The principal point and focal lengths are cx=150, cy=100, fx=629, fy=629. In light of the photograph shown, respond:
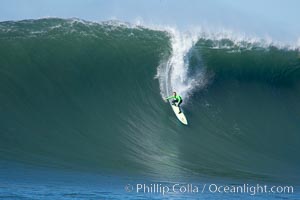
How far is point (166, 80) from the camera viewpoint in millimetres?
15555

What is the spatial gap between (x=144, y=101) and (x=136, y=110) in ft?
1.67

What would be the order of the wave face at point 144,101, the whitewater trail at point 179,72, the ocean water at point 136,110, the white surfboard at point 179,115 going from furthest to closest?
the whitewater trail at point 179,72
the white surfboard at point 179,115
the wave face at point 144,101
the ocean water at point 136,110

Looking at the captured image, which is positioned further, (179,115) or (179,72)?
(179,72)

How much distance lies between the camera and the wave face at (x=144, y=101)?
38.9ft

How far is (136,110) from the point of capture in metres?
14.4

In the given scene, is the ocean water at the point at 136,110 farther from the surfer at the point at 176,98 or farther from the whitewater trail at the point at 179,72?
the surfer at the point at 176,98

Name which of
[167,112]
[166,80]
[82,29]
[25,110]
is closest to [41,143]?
[25,110]

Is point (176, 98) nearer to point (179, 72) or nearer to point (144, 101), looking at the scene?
point (144, 101)

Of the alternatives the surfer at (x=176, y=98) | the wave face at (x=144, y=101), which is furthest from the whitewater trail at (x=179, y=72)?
the surfer at (x=176, y=98)

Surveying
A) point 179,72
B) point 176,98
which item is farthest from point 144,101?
point 179,72

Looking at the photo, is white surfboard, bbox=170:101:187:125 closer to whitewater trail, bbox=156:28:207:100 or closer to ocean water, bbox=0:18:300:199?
ocean water, bbox=0:18:300:199

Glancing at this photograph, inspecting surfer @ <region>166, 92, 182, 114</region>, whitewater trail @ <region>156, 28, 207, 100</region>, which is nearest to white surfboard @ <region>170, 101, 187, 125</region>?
surfer @ <region>166, 92, 182, 114</region>

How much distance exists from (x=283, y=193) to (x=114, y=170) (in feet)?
9.52

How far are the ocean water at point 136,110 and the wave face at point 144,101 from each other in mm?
31
